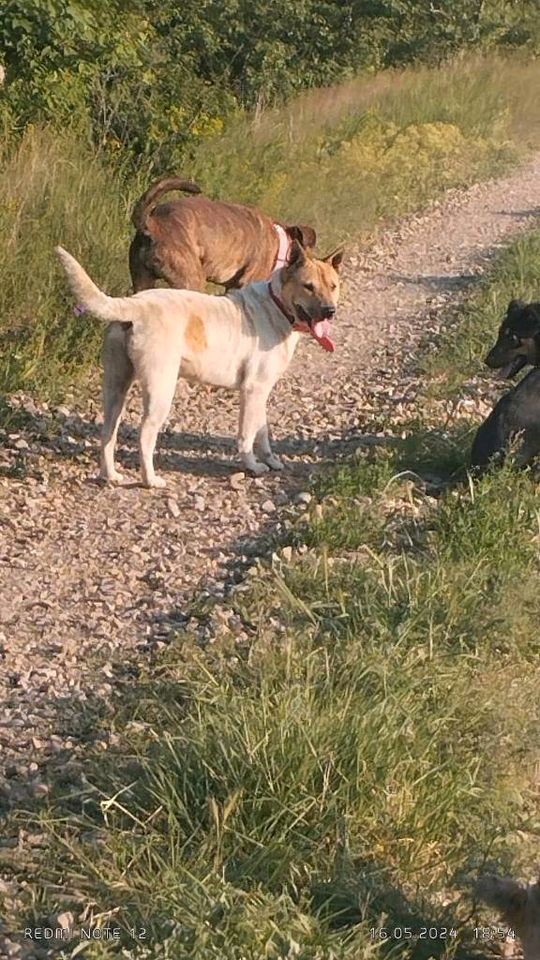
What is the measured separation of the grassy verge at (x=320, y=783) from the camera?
291cm

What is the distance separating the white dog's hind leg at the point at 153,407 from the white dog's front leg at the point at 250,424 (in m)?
0.53


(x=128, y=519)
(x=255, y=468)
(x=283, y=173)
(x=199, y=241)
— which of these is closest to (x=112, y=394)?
(x=128, y=519)

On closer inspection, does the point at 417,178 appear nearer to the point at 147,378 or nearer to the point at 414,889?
the point at 147,378

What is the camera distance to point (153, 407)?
19.2 ft

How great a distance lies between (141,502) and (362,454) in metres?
1.19

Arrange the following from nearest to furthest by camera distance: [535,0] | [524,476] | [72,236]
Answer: [524,476]
[72,236]
[535,0]

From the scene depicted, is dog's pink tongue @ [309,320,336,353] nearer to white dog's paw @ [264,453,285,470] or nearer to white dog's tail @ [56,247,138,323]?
white dog's paw @ [264,453,285,470]

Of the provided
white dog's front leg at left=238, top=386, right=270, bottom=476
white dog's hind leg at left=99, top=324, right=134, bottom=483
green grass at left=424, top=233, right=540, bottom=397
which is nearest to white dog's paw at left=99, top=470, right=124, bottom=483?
white dog's hind leg at left=99, top=324, right=134, bottom=483

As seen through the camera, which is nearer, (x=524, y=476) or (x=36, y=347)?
(x=524, y=476)

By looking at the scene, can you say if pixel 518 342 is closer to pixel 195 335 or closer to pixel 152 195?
pixel 195 335

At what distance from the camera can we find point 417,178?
14.2 meters

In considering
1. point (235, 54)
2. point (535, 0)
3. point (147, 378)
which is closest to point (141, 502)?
point (147, 378)

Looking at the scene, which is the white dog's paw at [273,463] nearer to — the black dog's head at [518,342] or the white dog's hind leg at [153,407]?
the white dog's hind leg at [153,407]

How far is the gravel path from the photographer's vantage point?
422 centimetres
